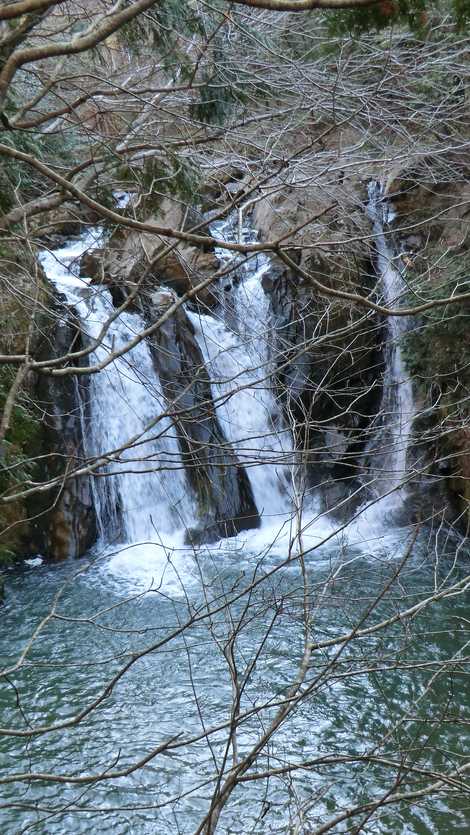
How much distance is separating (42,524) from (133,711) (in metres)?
4.23

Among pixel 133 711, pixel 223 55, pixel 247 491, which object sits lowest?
pixel 133 711

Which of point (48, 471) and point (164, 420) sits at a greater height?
point (164, 420)

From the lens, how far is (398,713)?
4918mm

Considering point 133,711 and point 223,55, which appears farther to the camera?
point 223,55

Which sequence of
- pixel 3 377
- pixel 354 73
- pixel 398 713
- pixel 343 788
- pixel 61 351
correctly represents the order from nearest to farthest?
1. pixel 343 788
2. pixel 398 713
3. pixel 354 73
4. pixel 3 377
5. pixel 61 351

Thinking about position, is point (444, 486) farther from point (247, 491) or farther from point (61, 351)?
point (61, 351)

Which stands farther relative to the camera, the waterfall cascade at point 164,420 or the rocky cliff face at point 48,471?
the waterfall cascade at point 164,420

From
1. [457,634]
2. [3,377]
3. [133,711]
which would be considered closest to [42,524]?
[3,377]

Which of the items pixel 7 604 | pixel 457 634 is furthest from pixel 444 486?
pixel 7 604

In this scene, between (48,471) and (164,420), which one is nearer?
(48,471)

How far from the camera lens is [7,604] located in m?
7.20

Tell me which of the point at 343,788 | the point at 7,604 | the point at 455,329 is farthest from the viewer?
the point at 455,329

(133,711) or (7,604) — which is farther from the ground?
(7,604)

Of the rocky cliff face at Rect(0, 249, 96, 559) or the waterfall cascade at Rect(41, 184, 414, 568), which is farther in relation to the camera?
the waterfall cascade at Rect(41, 184, 414, 568)
